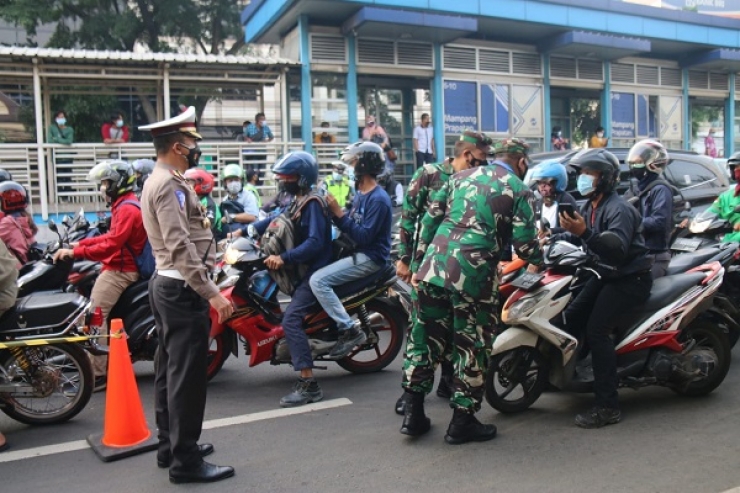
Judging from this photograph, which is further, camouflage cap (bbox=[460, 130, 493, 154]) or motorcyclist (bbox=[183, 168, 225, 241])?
motorcyclist (bbox=[183, 168, 225, 241])

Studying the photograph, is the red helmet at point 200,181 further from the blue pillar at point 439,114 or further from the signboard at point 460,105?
the signboard at point 460,105

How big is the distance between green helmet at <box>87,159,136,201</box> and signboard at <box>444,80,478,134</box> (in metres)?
13.1

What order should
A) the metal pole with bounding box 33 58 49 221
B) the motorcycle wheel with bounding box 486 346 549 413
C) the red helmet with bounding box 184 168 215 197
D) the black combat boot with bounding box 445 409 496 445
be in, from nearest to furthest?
1. the black combat boot with bounding box 445 409 496 445
2. the motorcycle wheel with bounding box 486 346 549 413
3. the red helmet with bounding box 184 168 215 197
4. the metal pole with bounding box 33 58 49 221

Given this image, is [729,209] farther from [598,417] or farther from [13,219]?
[13,219]

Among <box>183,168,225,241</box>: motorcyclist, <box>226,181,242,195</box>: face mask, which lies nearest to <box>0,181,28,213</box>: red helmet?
<box>183,168,225,241</box>: motorcyclist

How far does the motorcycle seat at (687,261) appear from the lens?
17.3ft

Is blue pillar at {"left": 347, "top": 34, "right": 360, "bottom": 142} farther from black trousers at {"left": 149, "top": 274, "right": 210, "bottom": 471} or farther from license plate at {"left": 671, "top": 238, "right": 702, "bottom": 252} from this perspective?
black trousers at {"left": 149, "top": 274, "right": 210, "bottom": 471}

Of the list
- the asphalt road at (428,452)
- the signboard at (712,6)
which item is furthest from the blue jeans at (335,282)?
the signboard at (712,6)

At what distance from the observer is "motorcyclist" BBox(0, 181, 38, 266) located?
5820 millimetres

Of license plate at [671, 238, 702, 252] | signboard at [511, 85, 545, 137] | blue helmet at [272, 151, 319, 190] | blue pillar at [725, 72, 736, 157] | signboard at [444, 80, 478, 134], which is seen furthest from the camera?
blue pillar at [725, 72, 736, 157]

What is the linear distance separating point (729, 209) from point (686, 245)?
0.81 metres

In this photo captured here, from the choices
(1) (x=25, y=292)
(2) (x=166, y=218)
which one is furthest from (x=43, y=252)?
(2) (x=166, y=218)

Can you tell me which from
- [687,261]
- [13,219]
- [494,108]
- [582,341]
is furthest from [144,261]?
[494,108]

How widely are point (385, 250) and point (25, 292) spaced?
2.85 metres
